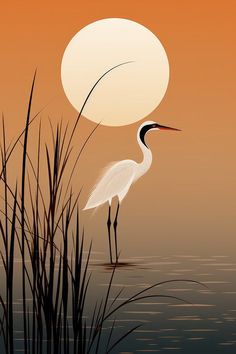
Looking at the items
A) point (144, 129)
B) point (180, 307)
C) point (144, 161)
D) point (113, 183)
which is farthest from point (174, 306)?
point (144, 129)

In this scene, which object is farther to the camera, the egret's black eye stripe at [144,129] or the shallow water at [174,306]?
the egret's black eye stripe at [144,129]

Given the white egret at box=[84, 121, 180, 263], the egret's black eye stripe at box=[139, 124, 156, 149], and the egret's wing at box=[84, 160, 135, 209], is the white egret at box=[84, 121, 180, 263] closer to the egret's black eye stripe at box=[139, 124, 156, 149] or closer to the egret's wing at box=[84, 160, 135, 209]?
the egret's wing at box=[84, 160, 135, 209]

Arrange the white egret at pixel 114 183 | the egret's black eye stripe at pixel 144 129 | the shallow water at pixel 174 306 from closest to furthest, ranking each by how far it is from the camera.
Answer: the shallow water at pixel 174 306 → the white egret at pixel 114 183 → the egret's black eye stripe at pixel 144 129

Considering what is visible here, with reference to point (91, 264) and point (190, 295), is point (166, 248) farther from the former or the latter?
point (190, 295)

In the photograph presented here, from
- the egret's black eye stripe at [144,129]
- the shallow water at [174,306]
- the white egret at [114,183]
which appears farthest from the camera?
the egret's black eye stripe at [144,129]

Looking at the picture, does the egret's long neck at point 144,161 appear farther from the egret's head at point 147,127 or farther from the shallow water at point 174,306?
the shallow water at point 174,306

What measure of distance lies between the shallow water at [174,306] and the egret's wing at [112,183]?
1658mm

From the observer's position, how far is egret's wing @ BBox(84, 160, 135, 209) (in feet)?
43.2

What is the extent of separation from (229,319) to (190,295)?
1.44m

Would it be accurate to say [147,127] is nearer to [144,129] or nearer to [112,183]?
[144,129]

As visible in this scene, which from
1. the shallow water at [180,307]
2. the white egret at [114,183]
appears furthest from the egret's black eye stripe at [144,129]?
the shallow water at [180,307]

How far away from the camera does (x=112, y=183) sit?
13211 millimetres

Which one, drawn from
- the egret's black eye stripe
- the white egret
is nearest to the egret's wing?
the white egret

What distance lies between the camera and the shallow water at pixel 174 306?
20.4 ft
